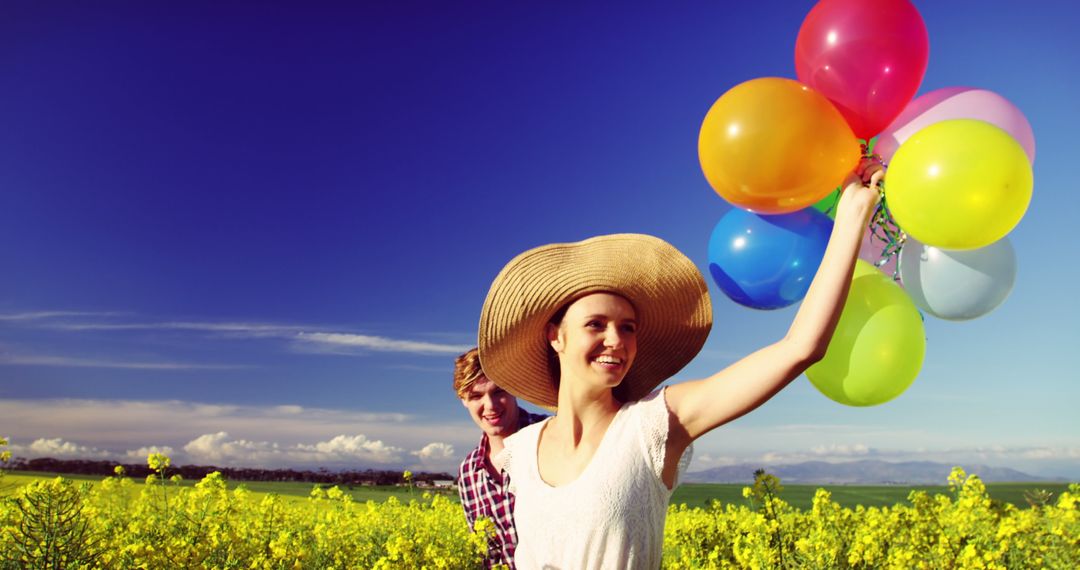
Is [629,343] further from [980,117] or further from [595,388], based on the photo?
[980,117]

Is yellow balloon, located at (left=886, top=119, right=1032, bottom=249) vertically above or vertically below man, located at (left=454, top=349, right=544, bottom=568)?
above

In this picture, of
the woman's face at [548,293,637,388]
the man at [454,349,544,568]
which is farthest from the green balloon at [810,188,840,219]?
the man at [454,349,544,568]

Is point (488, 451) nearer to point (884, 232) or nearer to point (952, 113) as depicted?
point (884, 232)

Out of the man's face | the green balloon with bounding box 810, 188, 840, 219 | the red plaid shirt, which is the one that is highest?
the green balloon with bounding box 810, 188, 840, 219

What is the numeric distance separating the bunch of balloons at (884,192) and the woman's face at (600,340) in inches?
27.2

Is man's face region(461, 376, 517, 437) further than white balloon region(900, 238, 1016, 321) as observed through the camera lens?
Yes

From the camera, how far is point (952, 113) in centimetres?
222

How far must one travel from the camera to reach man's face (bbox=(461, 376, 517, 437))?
114 inches

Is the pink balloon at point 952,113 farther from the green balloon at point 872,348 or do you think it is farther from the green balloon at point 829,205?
the green balloon at point 872,348

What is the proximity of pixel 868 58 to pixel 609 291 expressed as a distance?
1170mm

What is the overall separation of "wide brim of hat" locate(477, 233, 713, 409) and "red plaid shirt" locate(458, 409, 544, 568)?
1.01 metres

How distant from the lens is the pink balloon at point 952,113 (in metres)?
2.23

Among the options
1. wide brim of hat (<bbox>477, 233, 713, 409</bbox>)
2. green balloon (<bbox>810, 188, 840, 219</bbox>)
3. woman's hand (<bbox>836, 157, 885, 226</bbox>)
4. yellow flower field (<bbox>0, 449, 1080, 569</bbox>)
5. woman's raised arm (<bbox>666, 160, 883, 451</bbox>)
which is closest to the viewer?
woman's raised arm (<bbox>666, 160, 883, 451</bbox>)

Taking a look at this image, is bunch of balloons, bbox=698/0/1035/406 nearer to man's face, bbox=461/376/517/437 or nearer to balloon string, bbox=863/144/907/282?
balloon string, bbox=863/144/907/282
